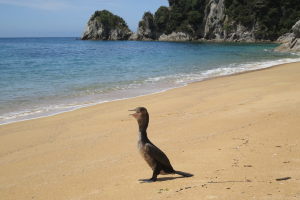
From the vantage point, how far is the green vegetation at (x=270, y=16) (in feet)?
318

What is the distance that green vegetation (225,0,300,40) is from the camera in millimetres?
96875

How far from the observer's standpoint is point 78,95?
15922 mm

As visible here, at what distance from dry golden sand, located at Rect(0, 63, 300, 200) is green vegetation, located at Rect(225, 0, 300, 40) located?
93.2 metres

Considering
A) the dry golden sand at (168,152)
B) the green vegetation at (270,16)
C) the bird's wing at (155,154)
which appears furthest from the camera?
the green vegetation at (270,16)

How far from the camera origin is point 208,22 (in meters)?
113

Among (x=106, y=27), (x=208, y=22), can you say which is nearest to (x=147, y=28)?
(x=106, y=27)

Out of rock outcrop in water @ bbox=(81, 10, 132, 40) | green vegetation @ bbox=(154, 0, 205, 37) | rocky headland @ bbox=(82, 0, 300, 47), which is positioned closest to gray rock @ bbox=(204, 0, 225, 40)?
rocky headland @ bbox=(82, 0, 300, 47)

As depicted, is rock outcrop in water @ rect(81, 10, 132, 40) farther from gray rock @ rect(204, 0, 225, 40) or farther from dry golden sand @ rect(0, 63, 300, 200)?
dry golden sand @ rect(0, 63, 300, 200)

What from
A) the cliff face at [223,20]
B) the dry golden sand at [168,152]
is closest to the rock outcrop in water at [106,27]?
the cliff face at [223,20]

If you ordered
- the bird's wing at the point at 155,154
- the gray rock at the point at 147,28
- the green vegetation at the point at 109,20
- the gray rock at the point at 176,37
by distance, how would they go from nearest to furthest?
1. the bird's wing at the point at 155,154
2. the gray rock at the point at 176,37
3. the gray rock at the point at 147,28
4. the green vegetation at the point at 109,20

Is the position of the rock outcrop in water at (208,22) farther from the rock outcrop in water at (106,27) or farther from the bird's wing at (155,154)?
the bird's wing at (155,154)

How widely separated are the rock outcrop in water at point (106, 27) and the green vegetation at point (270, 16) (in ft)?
178

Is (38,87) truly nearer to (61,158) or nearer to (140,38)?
(61,158)

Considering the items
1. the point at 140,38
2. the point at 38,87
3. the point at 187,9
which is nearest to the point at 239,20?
the point at 187,9
